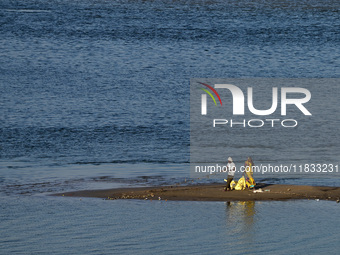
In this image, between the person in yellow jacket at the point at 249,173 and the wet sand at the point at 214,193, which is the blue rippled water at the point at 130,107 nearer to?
the wet sand at the point at 214,193

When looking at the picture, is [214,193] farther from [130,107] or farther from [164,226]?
[130,107]

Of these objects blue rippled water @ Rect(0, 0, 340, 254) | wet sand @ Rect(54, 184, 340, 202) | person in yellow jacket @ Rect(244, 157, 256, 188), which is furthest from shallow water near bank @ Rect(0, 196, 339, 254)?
person in yellow jacket @ Rect(244, 157, 256, 188)

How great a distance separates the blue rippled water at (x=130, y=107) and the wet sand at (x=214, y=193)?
1.30 m

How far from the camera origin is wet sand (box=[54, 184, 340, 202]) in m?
38.7

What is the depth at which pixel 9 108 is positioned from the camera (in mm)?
67188

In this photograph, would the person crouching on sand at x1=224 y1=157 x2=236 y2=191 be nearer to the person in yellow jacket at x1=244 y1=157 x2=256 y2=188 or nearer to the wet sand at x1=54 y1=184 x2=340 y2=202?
the wet sand at x1=54 y1=184 x2=340 y2=202

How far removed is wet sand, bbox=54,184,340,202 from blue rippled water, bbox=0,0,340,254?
130 centimetres

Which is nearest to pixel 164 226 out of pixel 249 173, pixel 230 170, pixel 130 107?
pixel 230 170

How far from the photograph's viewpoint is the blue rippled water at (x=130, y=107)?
3284 centimetres

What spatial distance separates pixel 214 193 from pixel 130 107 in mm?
30967

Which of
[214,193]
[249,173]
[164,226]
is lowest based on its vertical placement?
[164,226]

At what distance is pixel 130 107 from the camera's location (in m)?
69.4

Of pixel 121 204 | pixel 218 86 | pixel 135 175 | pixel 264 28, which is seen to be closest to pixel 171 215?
pixel 121 204

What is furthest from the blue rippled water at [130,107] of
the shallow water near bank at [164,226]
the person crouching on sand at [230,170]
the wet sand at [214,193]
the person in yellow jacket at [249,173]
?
the person in yellow jacket at [249,173]
